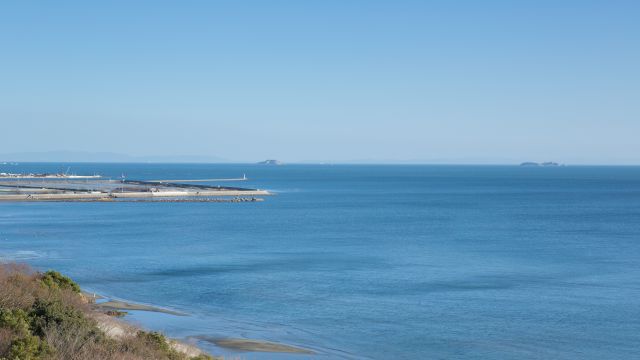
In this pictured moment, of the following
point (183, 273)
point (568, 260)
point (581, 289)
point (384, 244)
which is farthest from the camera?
point (384, 244)

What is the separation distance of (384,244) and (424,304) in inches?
1017

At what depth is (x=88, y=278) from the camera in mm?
41875

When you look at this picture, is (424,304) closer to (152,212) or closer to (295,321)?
(295,321)

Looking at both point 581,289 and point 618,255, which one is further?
point 618,255

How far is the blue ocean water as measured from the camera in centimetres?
2950

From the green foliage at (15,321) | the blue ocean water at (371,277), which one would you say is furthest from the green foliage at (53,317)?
the blue ocean water at (371,277)

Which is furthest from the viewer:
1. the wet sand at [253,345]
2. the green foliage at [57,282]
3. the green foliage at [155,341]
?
the wet sand at [253,345]

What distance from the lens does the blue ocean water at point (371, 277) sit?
2950 centimetres

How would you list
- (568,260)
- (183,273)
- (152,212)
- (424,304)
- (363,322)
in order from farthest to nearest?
1. (152,212)
2. (568,260)
3. (183,273)
4. (424,304)
5. (363,322)

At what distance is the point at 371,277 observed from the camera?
1705 inches

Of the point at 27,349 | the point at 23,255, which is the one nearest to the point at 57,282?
the point at 27,349

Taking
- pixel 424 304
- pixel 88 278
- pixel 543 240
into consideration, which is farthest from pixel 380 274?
pixel 543 240

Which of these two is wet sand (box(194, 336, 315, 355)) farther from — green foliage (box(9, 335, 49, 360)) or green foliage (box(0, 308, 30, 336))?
green foliage (box(9, 335, 49, 360))

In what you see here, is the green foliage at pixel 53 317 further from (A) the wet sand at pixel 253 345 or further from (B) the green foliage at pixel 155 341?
(A) the wet sand at pixel 253 345
